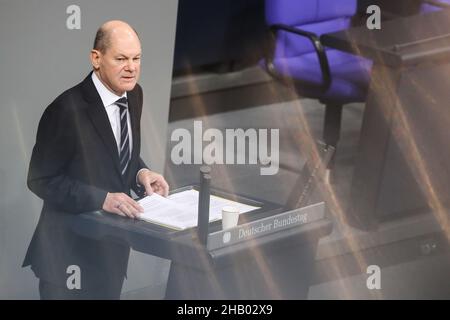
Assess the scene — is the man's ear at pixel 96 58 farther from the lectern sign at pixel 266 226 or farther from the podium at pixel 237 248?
the lectern sign at pixel 266 226

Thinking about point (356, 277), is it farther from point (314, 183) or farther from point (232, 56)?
point (232, 56)

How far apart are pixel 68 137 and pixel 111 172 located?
0.64ft

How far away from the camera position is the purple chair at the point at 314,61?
5910 millimetres

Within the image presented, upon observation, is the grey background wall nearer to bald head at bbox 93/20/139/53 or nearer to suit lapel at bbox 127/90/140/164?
bald head at bbox 93/20/139/53

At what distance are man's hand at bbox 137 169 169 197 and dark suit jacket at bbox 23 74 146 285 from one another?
0.21ft

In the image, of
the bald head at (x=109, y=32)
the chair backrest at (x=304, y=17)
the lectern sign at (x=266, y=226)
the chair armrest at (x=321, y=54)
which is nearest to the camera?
the lectern sign at (x=266, y=226)

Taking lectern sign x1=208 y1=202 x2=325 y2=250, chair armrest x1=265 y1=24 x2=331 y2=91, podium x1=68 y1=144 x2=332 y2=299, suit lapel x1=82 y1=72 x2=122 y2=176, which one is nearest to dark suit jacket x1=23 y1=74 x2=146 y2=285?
suit lapel x1=82 y1=72 x2=122 y2=176

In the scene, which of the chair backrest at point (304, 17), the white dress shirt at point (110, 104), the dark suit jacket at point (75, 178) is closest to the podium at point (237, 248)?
the dark suit jacket at point (75, 178)

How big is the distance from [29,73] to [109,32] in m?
0.30

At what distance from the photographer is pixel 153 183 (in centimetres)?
381

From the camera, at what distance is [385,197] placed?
5465 mm

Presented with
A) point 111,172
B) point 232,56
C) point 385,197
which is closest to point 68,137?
point 111,172

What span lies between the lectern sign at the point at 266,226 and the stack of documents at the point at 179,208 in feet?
0.55

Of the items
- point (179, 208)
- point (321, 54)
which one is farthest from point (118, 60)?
point (321, 54)
